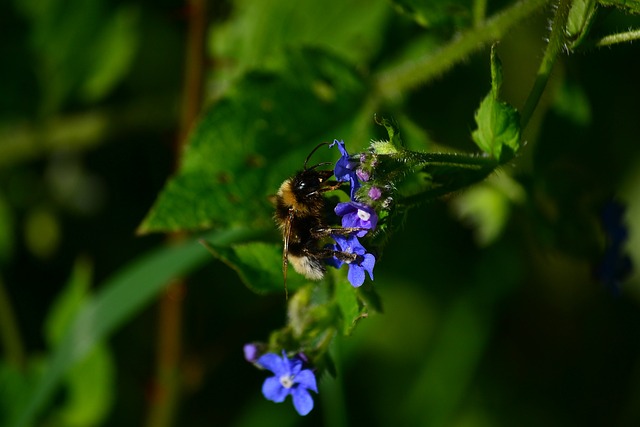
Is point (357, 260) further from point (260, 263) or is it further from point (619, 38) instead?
point (619, 38)

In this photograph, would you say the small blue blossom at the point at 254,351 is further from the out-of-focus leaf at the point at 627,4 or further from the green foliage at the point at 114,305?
the out-of-focus leaf at the point at 627,4

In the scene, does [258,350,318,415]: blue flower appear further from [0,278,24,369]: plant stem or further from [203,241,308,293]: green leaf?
[0,278,24,369]: plant stem

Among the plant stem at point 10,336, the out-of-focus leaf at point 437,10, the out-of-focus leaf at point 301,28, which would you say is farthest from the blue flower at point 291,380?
the plant stem at point 10,336

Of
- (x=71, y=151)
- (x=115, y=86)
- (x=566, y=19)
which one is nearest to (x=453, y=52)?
(x=566, y=19)

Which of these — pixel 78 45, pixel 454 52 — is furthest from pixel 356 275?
pixel 78 45

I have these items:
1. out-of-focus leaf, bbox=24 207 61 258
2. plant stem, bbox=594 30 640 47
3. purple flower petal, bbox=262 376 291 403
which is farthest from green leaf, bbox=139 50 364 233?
out-of-focus leaf, bbox=24 207 61 258
